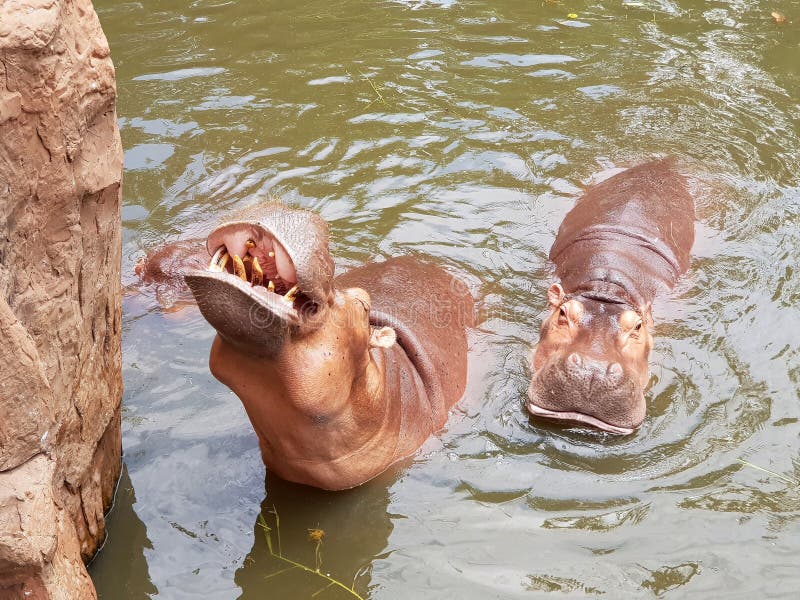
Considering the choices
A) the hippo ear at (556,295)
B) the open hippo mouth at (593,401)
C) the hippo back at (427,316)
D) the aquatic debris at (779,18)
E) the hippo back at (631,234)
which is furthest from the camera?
the aquatic debris at (779,18)

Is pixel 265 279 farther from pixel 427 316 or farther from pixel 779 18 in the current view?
pixel 779 18

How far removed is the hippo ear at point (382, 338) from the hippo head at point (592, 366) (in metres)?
1.34

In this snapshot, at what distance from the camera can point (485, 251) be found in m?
6.16

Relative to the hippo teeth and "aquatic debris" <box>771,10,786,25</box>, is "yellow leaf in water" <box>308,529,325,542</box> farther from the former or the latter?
"aquatic debris" <box>771,10,786,25</box>

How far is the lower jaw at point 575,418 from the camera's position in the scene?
15.6 feet

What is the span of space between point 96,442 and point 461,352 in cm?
192

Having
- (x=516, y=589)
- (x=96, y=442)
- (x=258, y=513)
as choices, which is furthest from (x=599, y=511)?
(x=96, y=442)

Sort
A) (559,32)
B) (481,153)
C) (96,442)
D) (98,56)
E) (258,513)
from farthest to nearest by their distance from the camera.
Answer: (559,32)
(481,153)
(258,513)
(96,442)
(98,56)

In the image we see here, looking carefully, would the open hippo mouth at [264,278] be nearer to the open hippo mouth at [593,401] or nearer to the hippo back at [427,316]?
the hippo back at [427,316]

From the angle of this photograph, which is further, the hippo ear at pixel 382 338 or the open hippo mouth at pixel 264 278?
the hippo ear at pixel 382 338

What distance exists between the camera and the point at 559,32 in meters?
8.82

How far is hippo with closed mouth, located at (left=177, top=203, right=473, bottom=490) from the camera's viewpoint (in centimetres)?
314

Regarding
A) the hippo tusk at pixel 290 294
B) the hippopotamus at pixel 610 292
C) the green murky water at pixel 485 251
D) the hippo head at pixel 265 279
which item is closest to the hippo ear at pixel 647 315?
the hippopotamus at pixel 610 292

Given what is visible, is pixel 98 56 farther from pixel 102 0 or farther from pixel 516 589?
pixel 102 0
